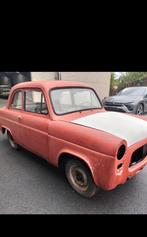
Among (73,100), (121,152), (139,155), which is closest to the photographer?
(121,152)

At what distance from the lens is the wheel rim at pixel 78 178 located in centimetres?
257

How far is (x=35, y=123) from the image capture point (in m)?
3.11

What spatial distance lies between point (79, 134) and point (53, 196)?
114cm

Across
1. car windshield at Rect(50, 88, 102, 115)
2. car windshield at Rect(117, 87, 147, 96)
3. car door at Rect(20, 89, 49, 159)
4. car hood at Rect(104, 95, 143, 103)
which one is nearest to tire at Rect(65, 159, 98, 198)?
car door at Rect(20, 89, 49, 159)

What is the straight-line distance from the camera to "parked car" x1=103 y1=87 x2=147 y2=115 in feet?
25.0

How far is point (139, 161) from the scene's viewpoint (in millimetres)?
2633

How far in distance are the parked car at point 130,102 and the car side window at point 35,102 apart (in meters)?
5.04

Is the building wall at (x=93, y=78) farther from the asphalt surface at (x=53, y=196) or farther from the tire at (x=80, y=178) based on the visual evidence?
the tire at (x=80, y=178)

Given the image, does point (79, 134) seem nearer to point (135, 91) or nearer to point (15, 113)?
point (15, 113)

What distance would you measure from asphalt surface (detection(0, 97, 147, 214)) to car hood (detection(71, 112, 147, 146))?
0.97 meters

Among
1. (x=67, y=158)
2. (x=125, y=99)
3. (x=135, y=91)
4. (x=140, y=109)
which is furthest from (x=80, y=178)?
(x=135, y=91)

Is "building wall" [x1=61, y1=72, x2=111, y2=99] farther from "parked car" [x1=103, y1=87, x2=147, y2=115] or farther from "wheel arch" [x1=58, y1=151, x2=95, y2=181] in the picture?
"wheel arch" [x1=58, y1=151, x2=95, y2=181]

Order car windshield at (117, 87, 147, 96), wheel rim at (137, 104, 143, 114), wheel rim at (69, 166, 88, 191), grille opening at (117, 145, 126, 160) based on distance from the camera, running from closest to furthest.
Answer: grille opening at (117, 145, 126, 160) → wheel rim at (69, 166, 88, 191) → wheel rim at (137, 104, 143, 114) → car windshield at (117, 87, 147, 96)

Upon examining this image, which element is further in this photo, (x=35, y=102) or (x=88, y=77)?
(x=88, y=77)
